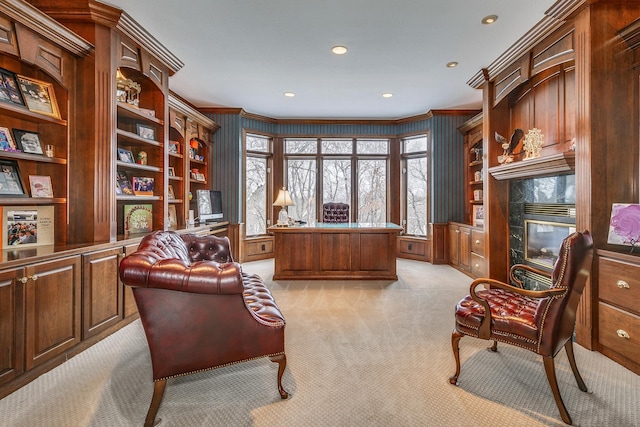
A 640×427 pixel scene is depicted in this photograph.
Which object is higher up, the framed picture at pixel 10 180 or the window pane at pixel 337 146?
the window pane at pixel 337 146

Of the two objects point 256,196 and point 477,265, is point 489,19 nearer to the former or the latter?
point 477,265

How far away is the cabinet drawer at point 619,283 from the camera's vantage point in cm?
218

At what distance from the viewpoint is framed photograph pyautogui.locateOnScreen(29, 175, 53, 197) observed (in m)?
2.57

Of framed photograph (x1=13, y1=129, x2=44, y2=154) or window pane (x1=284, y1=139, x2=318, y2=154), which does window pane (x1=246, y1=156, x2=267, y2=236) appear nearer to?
window pane (x1=284, y1=139, x2=318, y2=154)

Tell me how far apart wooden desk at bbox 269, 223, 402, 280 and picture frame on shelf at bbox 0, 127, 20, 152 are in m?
2.87

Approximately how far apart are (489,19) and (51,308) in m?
4.38

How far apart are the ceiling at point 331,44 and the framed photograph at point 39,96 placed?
979mm

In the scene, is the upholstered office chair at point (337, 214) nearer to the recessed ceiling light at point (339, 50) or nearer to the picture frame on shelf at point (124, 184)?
the recessed ceiling light at point (339, 50)

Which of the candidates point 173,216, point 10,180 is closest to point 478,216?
point 173,216

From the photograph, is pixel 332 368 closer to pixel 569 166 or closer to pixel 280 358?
pixel 280 358

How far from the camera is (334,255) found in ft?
15.5

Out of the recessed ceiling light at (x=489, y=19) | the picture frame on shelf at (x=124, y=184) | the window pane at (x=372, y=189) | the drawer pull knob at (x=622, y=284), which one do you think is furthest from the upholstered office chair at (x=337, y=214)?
the drawer pull knob at (x=622, y=284)

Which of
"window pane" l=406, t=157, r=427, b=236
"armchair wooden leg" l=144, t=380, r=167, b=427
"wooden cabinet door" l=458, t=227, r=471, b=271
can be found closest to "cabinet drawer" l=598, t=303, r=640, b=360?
"wooden cabinet door" l=458, t=227, r=471, b=271

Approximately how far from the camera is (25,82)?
249cm
